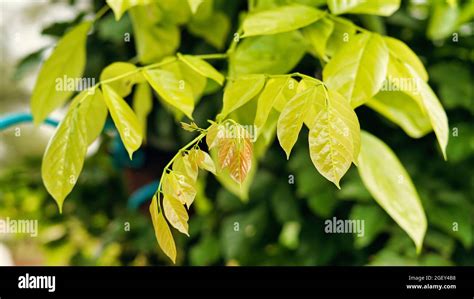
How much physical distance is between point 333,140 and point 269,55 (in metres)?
0.20

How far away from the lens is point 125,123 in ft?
1.32

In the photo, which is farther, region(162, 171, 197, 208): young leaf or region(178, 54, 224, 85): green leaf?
region(178, 54, 224, 85): green leaf

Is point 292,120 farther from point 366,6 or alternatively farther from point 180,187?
point 366,6

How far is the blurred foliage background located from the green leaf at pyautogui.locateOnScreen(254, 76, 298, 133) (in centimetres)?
33

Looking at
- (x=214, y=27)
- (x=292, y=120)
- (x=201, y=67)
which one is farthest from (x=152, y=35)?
(x=292, y=120)

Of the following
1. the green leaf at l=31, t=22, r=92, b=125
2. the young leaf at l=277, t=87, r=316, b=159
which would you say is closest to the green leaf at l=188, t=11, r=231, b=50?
the green leaf at l=31, t=22, r=92, b=125

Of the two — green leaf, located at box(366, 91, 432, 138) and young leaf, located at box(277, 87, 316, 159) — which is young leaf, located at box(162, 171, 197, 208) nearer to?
young leaf, located at box(277, 87, 316, 159)

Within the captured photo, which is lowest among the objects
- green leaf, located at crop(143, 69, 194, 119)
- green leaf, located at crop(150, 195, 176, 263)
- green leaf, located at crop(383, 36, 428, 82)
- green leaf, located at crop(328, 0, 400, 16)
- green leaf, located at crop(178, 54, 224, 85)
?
green leaf, located at crop(150, 195, 176, 263)

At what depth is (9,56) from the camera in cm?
204

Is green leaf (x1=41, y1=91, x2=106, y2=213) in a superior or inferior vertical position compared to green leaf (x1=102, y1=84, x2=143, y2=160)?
inferior

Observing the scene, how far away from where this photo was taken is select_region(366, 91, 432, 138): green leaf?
590 mm

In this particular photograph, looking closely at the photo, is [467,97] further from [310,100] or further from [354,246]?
[310,100]

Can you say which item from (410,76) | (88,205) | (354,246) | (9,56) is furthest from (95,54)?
(9,56)

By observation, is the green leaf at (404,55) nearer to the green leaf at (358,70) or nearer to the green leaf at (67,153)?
the green leaf at (358,70)
